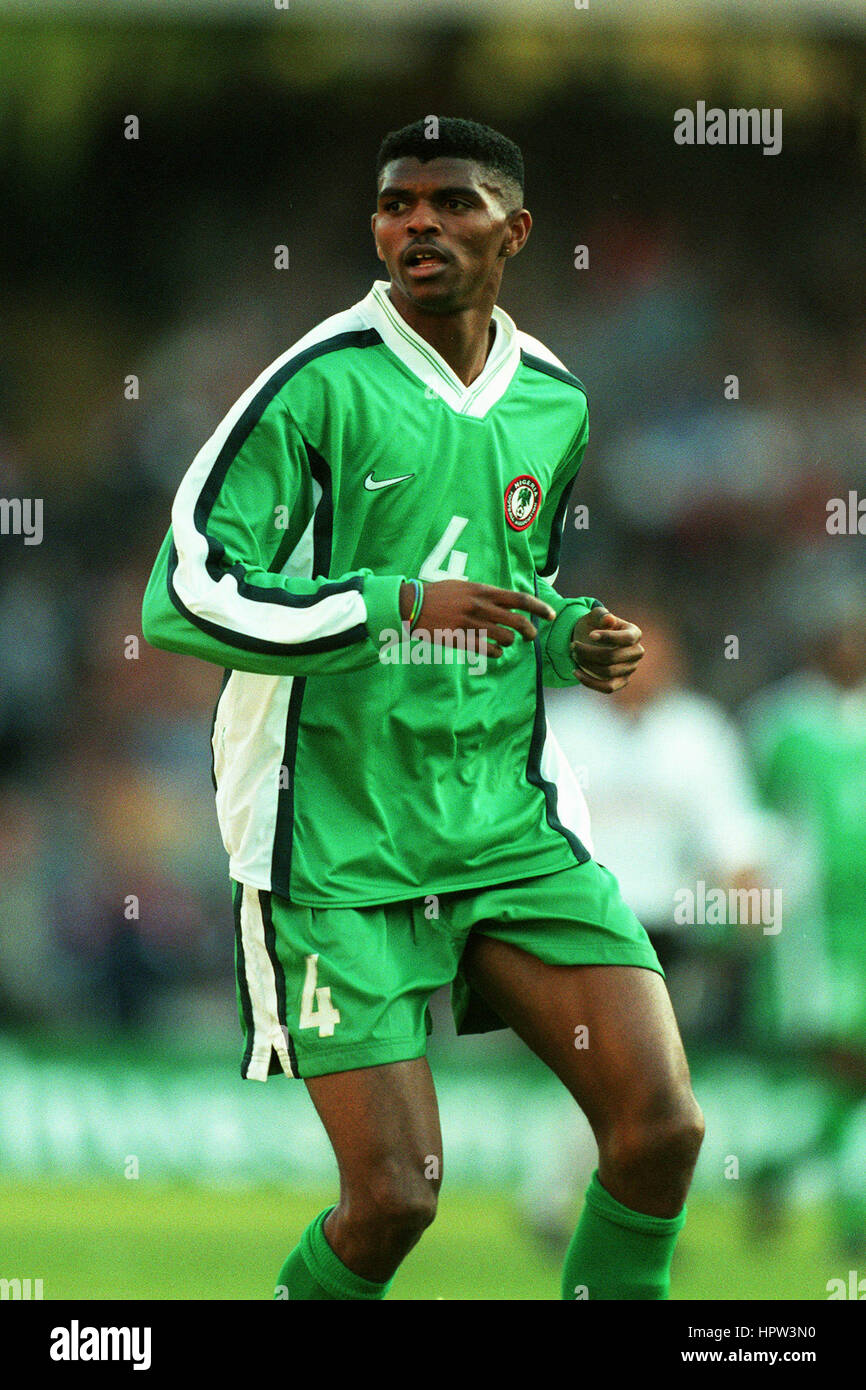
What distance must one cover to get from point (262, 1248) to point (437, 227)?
299 centimetres

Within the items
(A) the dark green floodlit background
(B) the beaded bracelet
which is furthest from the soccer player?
(A) the dark green floodlit background

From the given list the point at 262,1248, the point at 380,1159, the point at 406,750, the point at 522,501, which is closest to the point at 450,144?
the point at 522,501

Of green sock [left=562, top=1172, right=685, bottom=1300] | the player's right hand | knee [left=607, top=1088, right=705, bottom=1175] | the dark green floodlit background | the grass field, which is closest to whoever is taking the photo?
the player's right hand

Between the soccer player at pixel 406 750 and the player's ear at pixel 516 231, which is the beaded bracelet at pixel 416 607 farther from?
the player's ear at pixel 516 231

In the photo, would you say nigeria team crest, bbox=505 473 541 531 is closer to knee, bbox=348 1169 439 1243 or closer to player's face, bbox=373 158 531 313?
player's face, bbox=373 158 531 313

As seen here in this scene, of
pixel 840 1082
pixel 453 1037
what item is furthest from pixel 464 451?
pixel 453 1037

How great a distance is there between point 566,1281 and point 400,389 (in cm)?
161

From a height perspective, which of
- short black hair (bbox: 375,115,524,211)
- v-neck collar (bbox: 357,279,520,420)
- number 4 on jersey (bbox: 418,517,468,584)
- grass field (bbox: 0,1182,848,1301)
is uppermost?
short black hair (bbox: 375,115,524,211)

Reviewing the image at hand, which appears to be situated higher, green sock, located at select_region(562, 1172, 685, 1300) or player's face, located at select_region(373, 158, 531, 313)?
player's face, located at select_region(373, 158, 531, 313)

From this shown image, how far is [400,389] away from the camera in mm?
3312

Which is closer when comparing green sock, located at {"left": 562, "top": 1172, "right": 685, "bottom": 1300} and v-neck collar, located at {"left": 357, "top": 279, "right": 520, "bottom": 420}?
green sock, located at {"left": 562, "top": 1172, "right": 685, "bottom": 1300}

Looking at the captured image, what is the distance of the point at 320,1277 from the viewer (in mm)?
3150

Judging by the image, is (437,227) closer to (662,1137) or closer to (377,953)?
(377,953)

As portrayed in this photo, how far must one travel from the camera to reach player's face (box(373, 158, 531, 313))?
10.8ft
